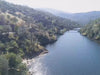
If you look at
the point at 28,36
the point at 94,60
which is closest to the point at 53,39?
the point at 28,36

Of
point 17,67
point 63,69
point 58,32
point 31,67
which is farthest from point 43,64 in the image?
point 58,32

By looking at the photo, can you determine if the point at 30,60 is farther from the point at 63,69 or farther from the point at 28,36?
the point at 28,36

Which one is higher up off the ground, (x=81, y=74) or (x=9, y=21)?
(x=9, y=21)

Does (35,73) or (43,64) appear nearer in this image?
(35,73)

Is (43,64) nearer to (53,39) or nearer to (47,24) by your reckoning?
(53,39)

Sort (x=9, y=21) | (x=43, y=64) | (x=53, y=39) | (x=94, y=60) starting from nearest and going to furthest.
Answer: (x=43, y=64) → (x=94, y=60) → (x=9, y=21) → (x=53, y=39)

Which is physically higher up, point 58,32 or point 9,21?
point 9,21

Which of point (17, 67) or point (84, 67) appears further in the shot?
point (84, 67)

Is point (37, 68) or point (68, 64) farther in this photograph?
point (68, 64)

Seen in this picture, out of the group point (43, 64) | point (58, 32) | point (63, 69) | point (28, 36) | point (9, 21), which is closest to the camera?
point (63, 69)
